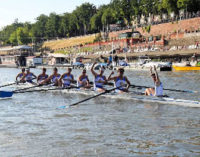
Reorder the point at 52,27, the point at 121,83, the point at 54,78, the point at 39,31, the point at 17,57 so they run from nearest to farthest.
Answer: the point at 121,83, the point at 54,78, the point at 17,57, the point at 52,27, the point at 39,31

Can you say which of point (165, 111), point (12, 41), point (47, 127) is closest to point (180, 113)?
point (165, 111)

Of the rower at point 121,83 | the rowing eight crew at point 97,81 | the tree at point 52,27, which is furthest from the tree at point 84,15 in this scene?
the rower at point 121,83

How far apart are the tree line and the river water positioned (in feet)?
196

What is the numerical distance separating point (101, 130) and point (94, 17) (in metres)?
110

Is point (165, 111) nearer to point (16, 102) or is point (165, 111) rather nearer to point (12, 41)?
point (16, 102)

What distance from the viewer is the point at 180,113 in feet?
48.7

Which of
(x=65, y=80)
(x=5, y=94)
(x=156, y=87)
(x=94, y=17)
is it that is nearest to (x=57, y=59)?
(x=94, y=17)

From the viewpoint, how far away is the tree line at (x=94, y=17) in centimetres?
7697

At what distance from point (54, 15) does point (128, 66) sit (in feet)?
335

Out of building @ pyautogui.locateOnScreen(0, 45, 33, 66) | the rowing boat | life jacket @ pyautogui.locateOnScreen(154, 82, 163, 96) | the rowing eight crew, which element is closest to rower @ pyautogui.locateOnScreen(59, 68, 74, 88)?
the rowing eight crew

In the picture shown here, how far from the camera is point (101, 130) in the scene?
40.5ft

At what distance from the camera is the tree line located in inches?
3031

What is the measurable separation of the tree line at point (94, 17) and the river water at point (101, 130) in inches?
2355

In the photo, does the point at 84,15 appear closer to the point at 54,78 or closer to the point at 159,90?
the point at 54,78
